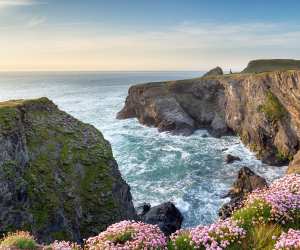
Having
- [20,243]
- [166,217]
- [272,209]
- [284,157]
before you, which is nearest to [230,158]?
[284,157]


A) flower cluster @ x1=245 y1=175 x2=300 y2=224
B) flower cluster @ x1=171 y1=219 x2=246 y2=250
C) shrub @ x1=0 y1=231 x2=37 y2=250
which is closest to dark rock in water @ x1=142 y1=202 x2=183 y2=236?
flower cluster @ x1=245 y1=175 x2=300 y2=224

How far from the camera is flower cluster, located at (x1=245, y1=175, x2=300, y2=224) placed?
35.5ft

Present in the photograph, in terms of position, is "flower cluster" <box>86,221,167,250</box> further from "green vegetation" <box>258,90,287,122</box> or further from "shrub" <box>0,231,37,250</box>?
"green vegetation" <box>258,90,287,122</box>

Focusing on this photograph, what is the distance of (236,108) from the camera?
312 ft

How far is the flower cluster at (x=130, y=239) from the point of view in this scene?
33.4 ft

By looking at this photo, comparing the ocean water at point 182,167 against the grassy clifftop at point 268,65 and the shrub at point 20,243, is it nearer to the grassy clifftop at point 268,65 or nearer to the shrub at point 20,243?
the shrub at point 20,243

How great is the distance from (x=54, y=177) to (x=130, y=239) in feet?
78.8

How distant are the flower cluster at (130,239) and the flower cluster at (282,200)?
122 inches

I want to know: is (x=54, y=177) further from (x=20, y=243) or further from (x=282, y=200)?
(x=282, y=200)

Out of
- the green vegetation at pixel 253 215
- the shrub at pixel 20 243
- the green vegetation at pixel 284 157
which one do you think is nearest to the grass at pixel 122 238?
the shrub at pixel 20 243

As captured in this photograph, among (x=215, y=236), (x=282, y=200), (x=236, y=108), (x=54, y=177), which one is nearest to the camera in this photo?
(x=215, y=236)

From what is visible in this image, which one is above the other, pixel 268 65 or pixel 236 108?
pixel 268 65

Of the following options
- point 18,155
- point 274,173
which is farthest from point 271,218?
point 274,173

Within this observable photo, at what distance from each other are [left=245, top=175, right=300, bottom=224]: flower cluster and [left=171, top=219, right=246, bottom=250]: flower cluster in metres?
1.24
